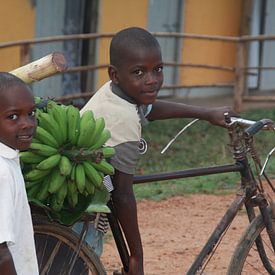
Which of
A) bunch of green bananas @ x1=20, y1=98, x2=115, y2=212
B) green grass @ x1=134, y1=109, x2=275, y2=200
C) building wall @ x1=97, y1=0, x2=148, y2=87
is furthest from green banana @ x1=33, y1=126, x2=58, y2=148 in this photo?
building wall @ x1=97, y1=0, x2=148, y2=87

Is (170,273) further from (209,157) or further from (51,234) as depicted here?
(209,157)

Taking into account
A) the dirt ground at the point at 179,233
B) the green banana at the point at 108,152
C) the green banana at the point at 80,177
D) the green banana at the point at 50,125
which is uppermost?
the green banana at the point at 50,125

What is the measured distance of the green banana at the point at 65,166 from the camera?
3.59 meters

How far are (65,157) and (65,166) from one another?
72 mm

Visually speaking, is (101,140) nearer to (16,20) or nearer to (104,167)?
(104,167)

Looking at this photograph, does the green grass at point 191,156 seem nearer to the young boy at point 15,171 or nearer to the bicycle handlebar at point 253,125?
the bicycle handlebar at point 253,125

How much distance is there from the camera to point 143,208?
7480mm

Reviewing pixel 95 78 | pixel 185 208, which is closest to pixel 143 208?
pixel 185 208

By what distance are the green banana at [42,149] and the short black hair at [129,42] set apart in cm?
57

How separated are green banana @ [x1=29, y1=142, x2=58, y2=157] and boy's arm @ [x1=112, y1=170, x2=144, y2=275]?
0.42 metres

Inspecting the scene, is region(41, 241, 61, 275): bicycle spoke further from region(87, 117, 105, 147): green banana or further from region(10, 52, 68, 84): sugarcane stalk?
region(10, 52, 68, 84): sugarcane stalk

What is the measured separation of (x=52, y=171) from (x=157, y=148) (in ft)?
23.3

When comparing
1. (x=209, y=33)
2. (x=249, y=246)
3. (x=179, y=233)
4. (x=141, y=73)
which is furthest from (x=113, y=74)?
→ (x=209, y=33)

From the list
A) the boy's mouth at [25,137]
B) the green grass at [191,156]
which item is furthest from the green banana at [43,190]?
the green grass at [191,156]
